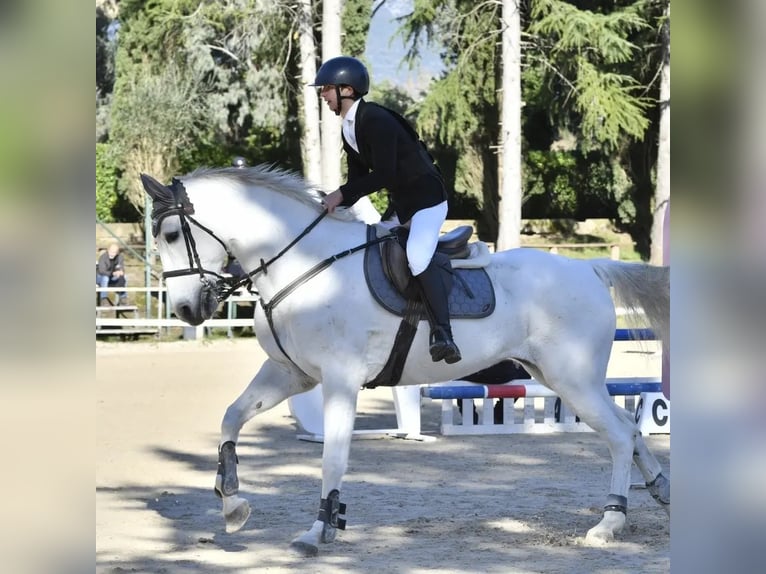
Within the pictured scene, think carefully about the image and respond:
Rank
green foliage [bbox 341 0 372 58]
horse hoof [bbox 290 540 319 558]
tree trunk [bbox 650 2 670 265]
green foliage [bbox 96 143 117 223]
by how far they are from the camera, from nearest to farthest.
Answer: horse hoof [bbox 290 540 319 558], tree trunk [bbox 650 2 670 265], green foliage [bbox 341 0 372 58], green foliage [bbox 96 143 117 223]

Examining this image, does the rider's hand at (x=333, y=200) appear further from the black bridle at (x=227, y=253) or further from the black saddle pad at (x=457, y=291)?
the black saddle pad at (x=457, y=291)

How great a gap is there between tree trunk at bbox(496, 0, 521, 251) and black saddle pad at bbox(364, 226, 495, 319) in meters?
14.9

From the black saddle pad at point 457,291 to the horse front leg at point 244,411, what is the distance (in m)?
0.66

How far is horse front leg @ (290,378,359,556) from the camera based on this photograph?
549 cm

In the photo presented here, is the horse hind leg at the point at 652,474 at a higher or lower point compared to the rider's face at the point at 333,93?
lower

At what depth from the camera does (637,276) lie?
21.1ft

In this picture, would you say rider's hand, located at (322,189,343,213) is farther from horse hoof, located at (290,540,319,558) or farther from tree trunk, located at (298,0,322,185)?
tree trunk, located at (298,0,322,185)

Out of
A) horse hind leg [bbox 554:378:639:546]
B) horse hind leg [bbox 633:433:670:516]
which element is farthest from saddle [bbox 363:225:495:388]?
horse hind leg [bbox 633:433:670:516]

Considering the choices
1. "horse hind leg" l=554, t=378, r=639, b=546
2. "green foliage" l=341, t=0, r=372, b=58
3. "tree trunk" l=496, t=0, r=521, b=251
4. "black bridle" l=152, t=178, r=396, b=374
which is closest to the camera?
"black bridle" l=152, t=178, r=396, b=374

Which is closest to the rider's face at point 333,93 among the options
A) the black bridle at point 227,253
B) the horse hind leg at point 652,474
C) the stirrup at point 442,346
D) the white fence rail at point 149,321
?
the black bridle at point 227,253

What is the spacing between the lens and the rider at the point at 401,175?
557cm
